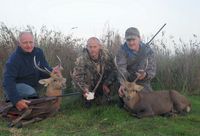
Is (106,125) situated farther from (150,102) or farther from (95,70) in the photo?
(95,70)

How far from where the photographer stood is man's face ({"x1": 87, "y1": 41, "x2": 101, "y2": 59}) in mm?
9914

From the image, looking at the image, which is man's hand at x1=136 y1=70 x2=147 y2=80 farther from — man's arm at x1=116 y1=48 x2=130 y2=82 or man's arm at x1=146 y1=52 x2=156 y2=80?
man's arm at x1=116 y1=48 x2=130 y2=82

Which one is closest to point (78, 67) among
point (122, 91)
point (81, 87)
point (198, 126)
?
point (81, 87)

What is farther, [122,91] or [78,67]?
[78,67]

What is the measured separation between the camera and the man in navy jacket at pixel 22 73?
902 cm

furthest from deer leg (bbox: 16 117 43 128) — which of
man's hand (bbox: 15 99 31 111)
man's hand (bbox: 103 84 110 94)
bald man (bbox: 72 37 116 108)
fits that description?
man's hand (bbox: 103 84 110 94)

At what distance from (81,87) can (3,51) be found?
297cm

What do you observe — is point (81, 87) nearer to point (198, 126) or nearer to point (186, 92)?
point (198, 126)

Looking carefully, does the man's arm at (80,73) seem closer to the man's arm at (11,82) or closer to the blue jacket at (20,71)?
the blue jacket at (20,71)

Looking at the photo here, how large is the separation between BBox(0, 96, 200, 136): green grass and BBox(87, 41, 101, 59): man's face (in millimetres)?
1166

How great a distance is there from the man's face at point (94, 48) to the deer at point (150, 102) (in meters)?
0.55

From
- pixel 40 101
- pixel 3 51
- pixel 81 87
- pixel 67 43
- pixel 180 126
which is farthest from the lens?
pixel 67 43

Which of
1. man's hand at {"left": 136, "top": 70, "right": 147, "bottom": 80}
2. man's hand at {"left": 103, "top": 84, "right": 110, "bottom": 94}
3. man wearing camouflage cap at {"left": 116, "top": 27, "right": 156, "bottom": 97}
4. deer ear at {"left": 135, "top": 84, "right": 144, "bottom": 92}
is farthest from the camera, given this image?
man's hand at {"left": 103, "top": 84, "right": 110, "bottom": 94}

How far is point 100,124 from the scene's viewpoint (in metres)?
8.88
